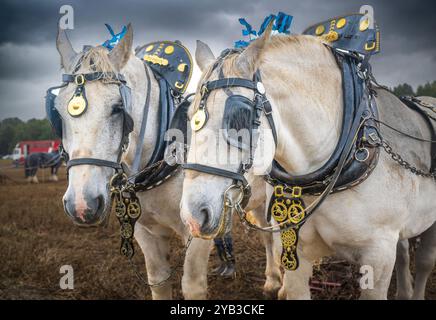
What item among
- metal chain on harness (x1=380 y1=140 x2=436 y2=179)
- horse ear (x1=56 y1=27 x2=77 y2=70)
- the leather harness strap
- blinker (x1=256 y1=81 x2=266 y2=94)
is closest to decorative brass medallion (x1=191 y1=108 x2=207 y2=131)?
blinker (x1=256 y1=81 x2=266 y2=94)

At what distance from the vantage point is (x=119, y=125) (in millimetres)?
2350

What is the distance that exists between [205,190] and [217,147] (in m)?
0.22

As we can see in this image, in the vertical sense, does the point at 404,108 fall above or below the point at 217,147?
above

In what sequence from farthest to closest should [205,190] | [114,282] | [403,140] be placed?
[114,282]
[403,140]
[205,190]

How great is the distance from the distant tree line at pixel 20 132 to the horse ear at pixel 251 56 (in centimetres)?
4654

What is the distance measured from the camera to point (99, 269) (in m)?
4.93

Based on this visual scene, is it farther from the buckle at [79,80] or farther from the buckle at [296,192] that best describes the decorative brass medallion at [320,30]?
the buckle at [79,80]

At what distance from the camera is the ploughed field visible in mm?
4234

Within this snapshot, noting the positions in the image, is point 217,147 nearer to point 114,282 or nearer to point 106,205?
point 106,205

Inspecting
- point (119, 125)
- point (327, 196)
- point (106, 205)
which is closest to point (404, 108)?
point (327, 196)

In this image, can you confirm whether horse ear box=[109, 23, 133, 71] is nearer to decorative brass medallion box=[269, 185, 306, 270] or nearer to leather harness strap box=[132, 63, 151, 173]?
leather harness strap box=[132, 63, 151, 173]

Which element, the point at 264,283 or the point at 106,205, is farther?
the point at 264,283

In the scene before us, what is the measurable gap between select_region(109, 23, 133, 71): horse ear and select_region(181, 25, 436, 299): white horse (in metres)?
0.52

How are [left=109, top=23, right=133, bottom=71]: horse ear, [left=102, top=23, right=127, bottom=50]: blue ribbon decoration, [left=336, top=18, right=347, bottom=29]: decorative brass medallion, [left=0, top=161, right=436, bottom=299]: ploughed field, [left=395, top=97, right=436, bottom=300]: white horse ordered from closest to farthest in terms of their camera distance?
[left=109, top=23, right=133, bottom=71]: horse ear, [left=336, top=18, right=347, bottom=29]: decorative brass medallion, [left=102, top=23, right=127, bottom=50]: blue ribbon decoration, [left=395, top=97, right=436, bottom=300]: white horse, [left=0, top=161, right=436, bottom=299]: ploughed field
